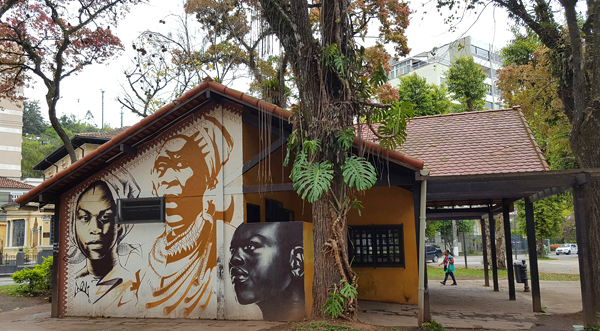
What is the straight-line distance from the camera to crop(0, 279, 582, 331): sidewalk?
344 inches

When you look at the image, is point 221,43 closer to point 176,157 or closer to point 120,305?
point 176,157

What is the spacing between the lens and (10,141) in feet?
152

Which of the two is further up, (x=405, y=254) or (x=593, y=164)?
(x=593, y=164)

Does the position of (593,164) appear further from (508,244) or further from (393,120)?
(393,120)

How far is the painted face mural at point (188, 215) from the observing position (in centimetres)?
974

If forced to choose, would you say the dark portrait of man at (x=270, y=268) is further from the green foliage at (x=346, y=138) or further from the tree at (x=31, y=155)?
the tree at (x=31, y=155)

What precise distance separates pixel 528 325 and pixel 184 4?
15236mm

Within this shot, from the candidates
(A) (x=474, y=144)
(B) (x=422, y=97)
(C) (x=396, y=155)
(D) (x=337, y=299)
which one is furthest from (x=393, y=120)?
(B) (x=422, y=97)

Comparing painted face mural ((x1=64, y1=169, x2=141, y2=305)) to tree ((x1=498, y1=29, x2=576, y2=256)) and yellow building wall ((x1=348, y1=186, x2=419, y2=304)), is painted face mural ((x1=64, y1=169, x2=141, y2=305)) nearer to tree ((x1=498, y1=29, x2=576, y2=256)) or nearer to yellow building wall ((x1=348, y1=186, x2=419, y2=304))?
yellow building wall ((x1=348, y1=186, x2=419, y2=304))

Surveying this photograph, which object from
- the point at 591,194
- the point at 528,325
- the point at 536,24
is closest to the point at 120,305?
the point at 528,325

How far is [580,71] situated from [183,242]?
8.86 metres

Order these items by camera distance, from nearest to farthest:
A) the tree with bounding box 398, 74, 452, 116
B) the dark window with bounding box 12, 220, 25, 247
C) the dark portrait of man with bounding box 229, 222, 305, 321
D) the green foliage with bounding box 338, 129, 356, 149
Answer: the green foliage with bounding box 338, 129, 356, 149 → the dark portrait of man with bounding box 229, 222, 305, 321 → the tree with bounding box 398, 74, 452, 116 → the dark window with bounding box 12, 220, 25, 247

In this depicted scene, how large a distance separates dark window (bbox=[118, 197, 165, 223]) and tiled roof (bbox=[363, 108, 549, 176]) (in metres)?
4.94

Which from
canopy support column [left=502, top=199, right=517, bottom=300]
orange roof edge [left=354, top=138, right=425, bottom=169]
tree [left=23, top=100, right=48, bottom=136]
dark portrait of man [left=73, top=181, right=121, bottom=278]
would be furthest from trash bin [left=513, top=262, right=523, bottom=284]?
tree [left=23, top=100, right=48, bottom=136]
